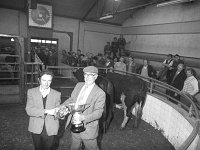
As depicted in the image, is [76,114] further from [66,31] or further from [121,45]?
[66,31]

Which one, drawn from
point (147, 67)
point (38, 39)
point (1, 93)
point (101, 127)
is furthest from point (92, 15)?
point (101, 127)

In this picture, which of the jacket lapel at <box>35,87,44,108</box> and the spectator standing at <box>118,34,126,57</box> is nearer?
the jacket lapel at <box>35,87,44,108</box>

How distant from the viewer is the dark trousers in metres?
2.48

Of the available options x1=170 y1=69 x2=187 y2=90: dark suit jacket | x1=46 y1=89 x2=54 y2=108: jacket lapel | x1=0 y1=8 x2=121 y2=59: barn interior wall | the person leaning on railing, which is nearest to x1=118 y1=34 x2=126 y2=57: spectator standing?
x1=0 y1=8 x2=121 y2=59: barn interior wall

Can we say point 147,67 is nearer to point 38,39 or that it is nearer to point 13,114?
point 13,114

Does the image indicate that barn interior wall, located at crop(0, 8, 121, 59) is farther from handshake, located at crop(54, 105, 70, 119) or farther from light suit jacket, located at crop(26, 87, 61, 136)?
handshake, located at crop(54, 105, 70, 119)

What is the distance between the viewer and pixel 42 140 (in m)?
2.55

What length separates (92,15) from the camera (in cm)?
1391

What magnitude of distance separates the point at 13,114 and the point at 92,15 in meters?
10.7

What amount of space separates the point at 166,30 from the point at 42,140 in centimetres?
1104

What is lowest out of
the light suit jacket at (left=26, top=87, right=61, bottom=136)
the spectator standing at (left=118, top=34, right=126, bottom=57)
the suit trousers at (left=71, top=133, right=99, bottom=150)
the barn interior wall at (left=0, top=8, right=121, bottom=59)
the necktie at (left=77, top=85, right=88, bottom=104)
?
the suit trousers at (left=71, top=133, right=99, bottom=150)

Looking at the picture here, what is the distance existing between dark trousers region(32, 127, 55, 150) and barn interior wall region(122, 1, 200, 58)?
9.48 m

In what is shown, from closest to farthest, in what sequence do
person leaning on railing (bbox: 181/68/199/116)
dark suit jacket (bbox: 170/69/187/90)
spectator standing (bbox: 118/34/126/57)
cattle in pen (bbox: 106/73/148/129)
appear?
cattle in pen (bbox: 106/73/148/129) < person leaning on railing (bbox: 181/68/199/116) < dark suit jacket (bbox: 170/69/187/90) < spectator standing (bbox: 118/34/126/57)

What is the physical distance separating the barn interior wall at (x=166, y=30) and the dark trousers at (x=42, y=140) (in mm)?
9480
